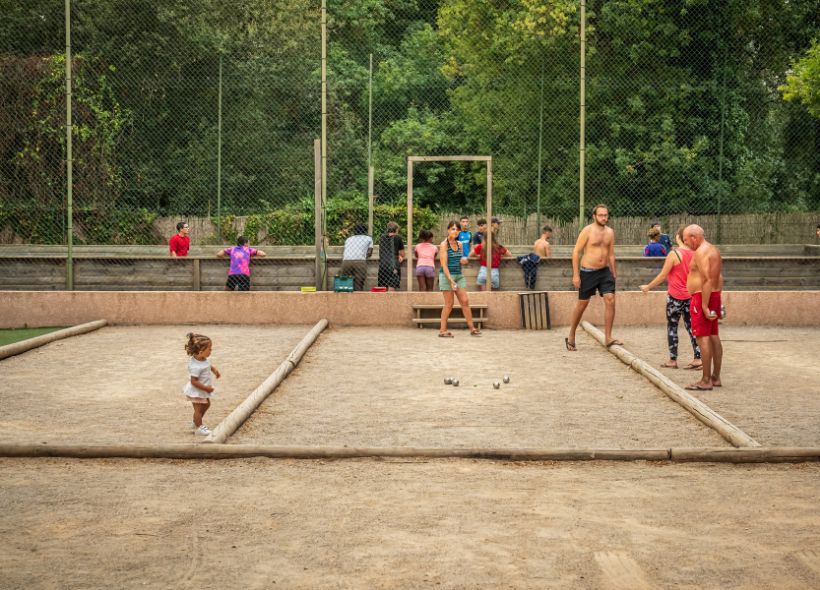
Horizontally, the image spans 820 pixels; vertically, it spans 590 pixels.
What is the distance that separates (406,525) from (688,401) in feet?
14.7

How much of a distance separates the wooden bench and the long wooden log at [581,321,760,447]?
3192 millimetres

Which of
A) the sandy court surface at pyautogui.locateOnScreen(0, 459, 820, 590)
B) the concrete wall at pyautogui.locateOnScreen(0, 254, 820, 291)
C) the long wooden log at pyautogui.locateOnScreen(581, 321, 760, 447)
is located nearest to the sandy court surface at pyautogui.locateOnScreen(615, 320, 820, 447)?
the long wooden log at pyautogui.locateOnScreen(581, 321, 760, 447)

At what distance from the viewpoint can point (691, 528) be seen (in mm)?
6348

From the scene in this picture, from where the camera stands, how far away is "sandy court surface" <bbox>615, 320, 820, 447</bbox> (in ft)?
30.7

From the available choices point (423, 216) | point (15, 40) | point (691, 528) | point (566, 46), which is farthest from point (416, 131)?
point (691, 528)

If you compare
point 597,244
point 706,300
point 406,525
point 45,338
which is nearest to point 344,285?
point 45,338

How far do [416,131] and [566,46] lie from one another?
13.1 ft

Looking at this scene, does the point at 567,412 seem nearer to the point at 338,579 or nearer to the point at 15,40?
the point at 338,579

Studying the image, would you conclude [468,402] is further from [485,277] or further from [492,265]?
[492,265]

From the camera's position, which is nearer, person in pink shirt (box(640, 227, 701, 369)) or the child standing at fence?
the child standing at fence

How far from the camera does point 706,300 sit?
36.0 ft

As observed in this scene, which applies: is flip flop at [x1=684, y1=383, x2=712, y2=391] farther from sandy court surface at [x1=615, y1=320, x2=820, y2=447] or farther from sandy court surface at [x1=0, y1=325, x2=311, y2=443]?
sandy court surface at [x1=0, y1=325, x2=311, y2=443]

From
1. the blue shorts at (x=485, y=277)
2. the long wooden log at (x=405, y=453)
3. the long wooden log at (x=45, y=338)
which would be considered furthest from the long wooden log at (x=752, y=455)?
the blue shorts at (x=485, y=277)

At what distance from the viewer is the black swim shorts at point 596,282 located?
568 inches
